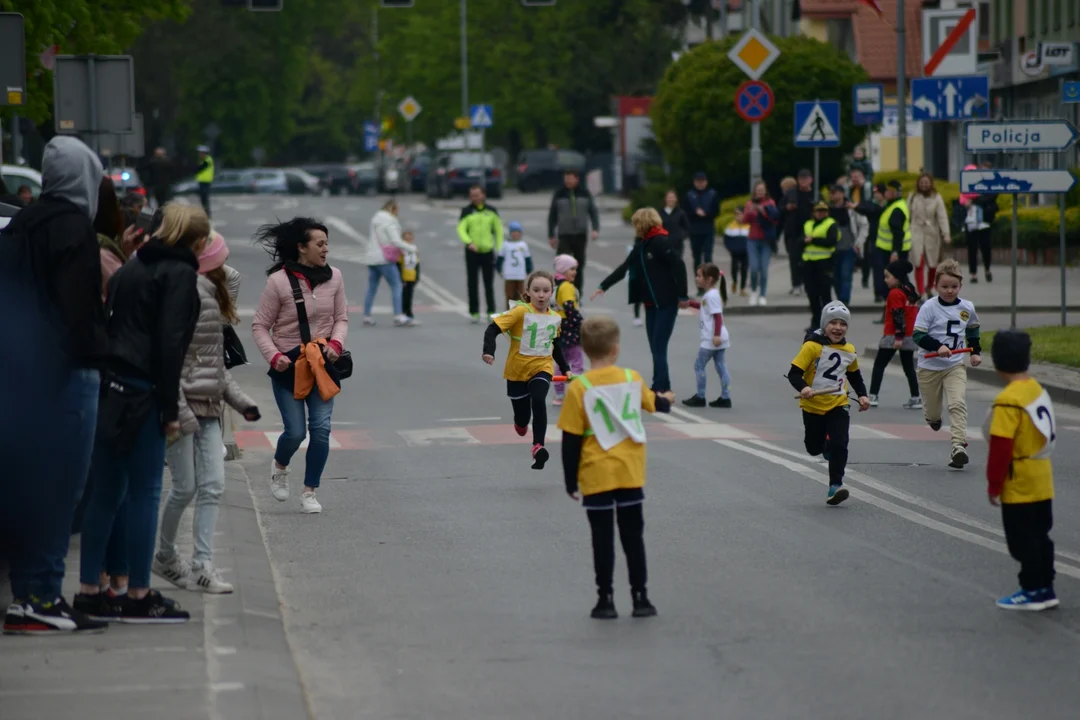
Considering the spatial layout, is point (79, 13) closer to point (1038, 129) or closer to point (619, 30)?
point (1038, 129)

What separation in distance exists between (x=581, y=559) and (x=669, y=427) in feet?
20.6

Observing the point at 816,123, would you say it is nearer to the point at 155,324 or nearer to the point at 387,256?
the point at 387,256

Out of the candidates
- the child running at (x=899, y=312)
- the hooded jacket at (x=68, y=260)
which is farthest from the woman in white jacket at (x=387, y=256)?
the hooded jacket at (x=68, y=260)

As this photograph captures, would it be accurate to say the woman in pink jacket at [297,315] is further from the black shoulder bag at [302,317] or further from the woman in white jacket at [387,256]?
the woman in white jacket at [387,256]

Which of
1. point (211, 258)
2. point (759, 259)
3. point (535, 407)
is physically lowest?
point (535, 407)

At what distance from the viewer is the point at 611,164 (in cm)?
7969

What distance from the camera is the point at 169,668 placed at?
7.07 m

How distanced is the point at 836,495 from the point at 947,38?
74.6ft

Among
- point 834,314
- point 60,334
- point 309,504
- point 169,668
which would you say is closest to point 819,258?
point 834,314

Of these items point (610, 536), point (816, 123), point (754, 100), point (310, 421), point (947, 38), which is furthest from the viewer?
point (947, 38)

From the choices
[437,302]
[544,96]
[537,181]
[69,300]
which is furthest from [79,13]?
[544,96]

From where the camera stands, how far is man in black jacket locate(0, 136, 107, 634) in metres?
7.31

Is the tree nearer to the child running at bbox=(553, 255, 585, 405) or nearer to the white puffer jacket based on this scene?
the child running at bbox=(553, 255, 585, 405)

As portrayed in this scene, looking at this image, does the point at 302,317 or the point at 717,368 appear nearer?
the point at 302,317
